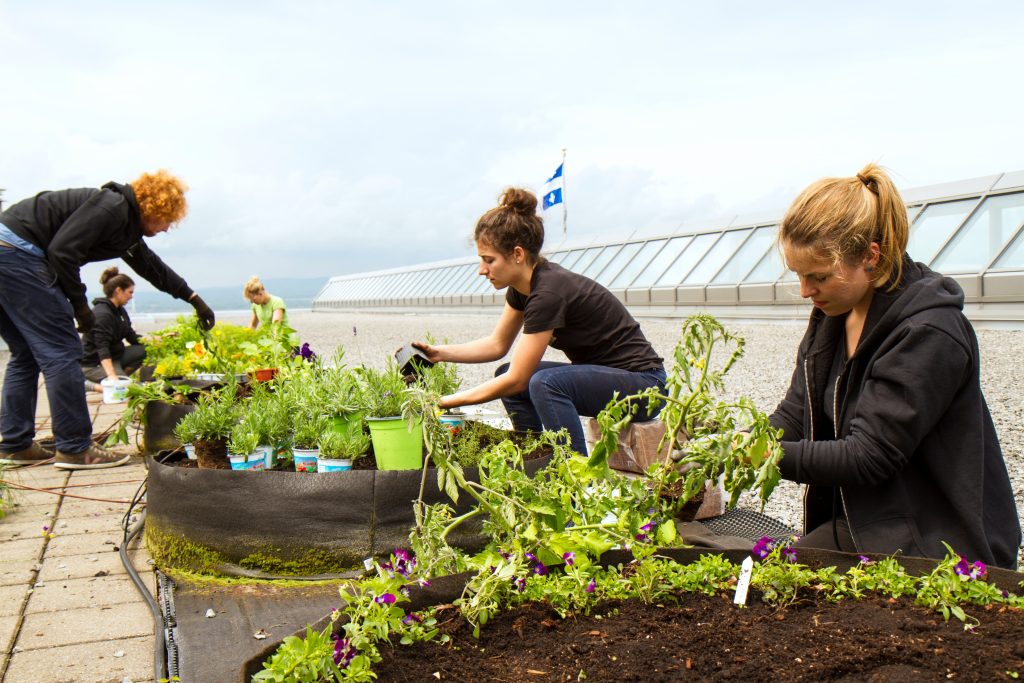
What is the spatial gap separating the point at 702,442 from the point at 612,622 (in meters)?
0.38

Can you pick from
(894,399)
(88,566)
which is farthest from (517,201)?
(88,566)

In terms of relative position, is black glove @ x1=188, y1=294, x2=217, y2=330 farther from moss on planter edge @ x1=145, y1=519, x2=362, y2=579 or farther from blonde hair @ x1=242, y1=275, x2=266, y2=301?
moss on planter edge @ x1=145, y1=519, x2=362, y2=579

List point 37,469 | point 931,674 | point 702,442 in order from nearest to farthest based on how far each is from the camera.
A: point 931,674 < point 702,442 < point 37,469

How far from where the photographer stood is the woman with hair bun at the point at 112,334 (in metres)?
7.16

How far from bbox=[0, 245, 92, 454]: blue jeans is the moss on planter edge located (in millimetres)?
2012

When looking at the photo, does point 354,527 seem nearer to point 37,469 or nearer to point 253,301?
point 37,469

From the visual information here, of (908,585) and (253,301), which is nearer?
(908,585)

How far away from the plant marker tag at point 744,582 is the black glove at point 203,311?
473cm

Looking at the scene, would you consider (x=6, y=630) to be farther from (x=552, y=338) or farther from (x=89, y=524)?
A: (x=552, y=338)

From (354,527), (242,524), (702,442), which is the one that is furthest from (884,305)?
(242,524)

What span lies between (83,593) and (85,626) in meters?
0.32

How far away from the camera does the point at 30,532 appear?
3340mm

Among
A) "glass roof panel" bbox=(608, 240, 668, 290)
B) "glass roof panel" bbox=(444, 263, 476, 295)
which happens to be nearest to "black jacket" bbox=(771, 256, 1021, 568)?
"glass roof panel" bbox=(608, 240, 668, 290)

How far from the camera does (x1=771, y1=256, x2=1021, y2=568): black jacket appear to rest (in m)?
1.82
